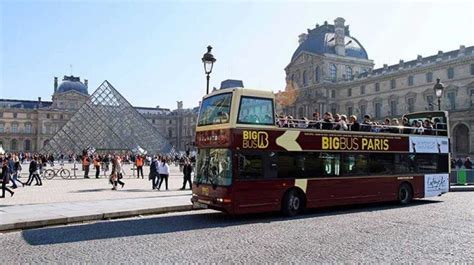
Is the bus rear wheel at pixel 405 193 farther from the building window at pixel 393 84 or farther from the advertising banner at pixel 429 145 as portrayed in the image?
the building window at pixel 393 84

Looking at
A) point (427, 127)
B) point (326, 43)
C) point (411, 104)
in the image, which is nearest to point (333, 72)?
point (326, 43)

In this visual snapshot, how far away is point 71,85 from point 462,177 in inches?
3747

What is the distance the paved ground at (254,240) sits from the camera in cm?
673

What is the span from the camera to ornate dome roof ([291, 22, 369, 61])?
75.7 metres

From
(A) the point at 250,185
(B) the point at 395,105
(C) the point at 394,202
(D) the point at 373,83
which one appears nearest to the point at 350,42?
(D) the point at 373,83

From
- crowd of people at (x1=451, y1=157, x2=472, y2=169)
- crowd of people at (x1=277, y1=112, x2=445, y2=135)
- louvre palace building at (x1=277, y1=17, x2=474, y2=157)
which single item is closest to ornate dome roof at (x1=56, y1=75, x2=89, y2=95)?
louvre palace building at (x1=277, y1=17, x2=474, y2=157)

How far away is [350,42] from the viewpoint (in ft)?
256

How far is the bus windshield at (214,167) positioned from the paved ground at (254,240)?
95cm

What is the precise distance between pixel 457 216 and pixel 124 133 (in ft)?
147

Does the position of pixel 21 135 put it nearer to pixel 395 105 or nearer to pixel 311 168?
pixel 395 105

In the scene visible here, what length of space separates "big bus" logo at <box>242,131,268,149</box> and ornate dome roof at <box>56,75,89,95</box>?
3934 inches

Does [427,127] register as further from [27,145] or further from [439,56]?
[27,145]

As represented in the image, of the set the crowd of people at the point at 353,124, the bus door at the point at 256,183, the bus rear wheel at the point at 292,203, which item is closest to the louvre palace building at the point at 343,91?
the crowd of people at the point at 353,124

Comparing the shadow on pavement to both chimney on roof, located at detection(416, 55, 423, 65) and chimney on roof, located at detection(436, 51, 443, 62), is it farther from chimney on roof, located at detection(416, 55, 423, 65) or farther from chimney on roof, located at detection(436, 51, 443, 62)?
chimney on roof, located at detection(416, 55, 423, 65)
